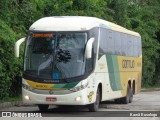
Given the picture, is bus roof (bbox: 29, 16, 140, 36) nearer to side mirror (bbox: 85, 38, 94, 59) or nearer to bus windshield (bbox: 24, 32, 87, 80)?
bus windshield (bbox: 24, 32, 87, 80)

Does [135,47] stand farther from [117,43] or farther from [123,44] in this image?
[117,43]

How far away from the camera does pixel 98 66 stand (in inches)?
739

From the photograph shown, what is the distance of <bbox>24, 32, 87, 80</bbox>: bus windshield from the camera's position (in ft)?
56.6

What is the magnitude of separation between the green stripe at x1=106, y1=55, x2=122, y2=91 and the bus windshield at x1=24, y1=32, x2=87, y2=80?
3002 mm

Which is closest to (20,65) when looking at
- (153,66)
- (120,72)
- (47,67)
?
(120,72)

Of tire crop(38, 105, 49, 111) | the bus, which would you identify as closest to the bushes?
tire crop(38, 105, 49, 111)

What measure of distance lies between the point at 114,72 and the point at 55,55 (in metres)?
4.80

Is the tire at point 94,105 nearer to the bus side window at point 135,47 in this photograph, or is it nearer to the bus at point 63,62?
the bus at point 63,62

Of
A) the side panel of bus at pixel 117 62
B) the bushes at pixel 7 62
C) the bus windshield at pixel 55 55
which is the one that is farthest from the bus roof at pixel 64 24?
the bushes at pixel 7 62

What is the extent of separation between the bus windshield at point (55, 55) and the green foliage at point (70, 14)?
4252 mm

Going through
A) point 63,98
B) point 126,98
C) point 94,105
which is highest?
point 63,98

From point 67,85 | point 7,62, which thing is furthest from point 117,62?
→ point 67,85

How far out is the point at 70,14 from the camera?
97.6 ft

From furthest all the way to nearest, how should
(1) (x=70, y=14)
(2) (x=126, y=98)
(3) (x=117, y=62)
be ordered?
(1) (x=70, y=14) < (2) (x=126, y=98) < (3) (x=117, y=62)
